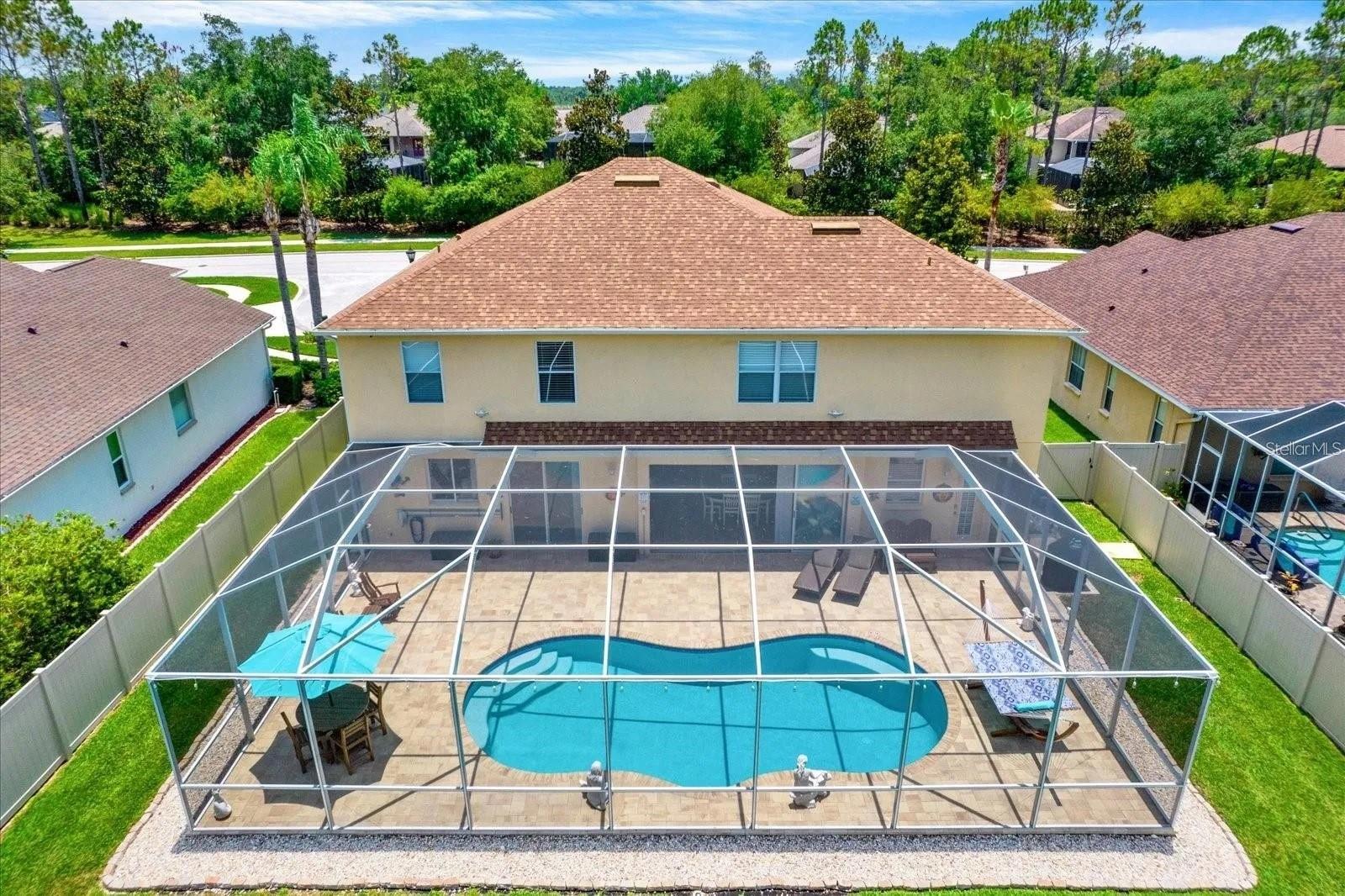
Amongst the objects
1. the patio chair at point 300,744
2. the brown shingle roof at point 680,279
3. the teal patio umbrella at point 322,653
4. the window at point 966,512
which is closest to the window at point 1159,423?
the brown shingle roof at point 680,279

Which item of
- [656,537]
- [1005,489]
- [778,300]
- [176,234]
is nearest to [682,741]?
[656,537]

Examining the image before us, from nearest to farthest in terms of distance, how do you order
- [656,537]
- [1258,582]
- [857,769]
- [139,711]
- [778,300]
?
1. [857,769]
2. [139,711]
3. [1258,582]
4. [656,537]
5. [778,300]

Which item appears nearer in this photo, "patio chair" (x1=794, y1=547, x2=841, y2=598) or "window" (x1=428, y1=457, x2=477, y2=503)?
"patio chair" (x1=794, y1=547, x2=841, y2=598)

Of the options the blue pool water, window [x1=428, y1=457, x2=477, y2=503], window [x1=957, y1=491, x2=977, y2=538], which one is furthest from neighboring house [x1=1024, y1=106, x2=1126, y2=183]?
the blue pool water

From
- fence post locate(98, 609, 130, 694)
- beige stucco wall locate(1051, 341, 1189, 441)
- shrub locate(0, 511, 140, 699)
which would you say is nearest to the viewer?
shrub locate(0, 511, 140, 699)

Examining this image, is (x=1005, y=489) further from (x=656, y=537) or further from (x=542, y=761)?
(x=542, y=761)

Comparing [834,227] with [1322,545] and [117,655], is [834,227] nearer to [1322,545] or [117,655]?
[1322,545]

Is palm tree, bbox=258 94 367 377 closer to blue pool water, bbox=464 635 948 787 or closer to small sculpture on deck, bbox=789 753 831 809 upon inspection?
blue pool water, bbox=464 635 948 787
